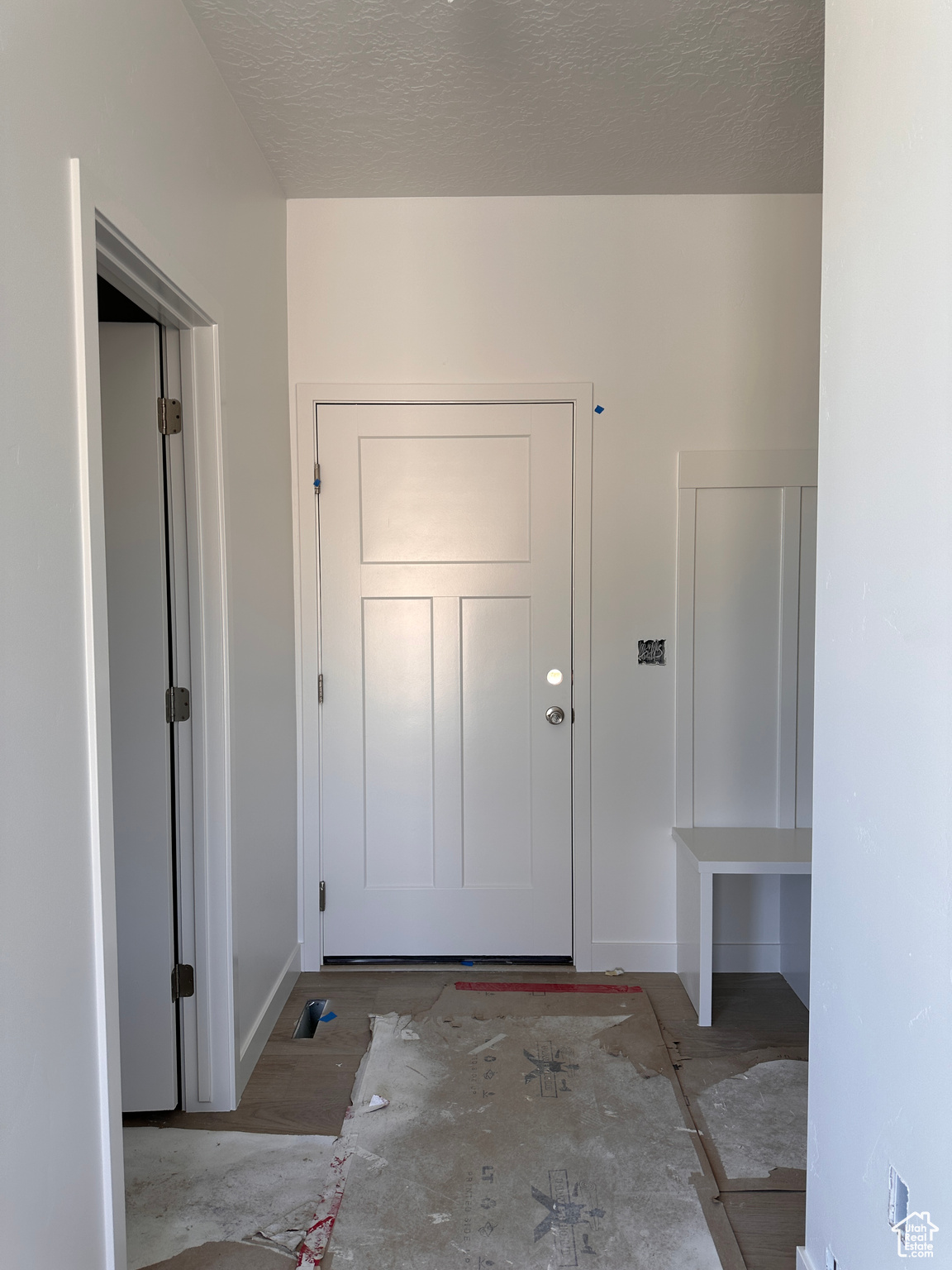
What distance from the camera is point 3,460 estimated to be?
44.3 inches

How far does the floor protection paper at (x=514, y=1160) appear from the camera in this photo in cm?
168

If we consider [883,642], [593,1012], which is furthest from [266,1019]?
[883,642]

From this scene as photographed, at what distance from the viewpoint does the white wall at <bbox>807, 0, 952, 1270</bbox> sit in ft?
3.51

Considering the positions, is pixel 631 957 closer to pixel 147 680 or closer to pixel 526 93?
pixel 147 680

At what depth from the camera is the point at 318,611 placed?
116 inches

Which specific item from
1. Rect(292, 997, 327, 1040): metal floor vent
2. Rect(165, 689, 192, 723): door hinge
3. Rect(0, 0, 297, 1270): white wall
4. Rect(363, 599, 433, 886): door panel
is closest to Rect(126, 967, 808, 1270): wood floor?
Rect(292, 997, 327, 1040): metal floor vent

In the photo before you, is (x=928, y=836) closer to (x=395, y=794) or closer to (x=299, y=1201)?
(x=299, y=1201)

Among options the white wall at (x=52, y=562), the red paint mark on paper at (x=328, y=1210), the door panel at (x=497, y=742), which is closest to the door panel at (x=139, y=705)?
the white wall at (x=52, y=562)

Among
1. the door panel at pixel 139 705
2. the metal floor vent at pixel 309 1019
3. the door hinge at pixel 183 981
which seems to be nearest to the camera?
the door panel at pixel 139 705

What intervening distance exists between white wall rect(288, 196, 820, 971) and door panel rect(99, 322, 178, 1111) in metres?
0.96

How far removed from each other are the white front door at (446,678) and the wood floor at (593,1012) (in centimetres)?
19

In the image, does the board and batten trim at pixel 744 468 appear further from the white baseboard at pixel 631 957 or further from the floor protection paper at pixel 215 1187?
the floor protection paper at pixel 215 1187

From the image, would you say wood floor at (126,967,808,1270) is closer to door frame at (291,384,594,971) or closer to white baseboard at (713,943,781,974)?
white baseboard at (713,943,781,974)

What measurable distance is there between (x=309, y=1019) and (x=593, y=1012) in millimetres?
939
